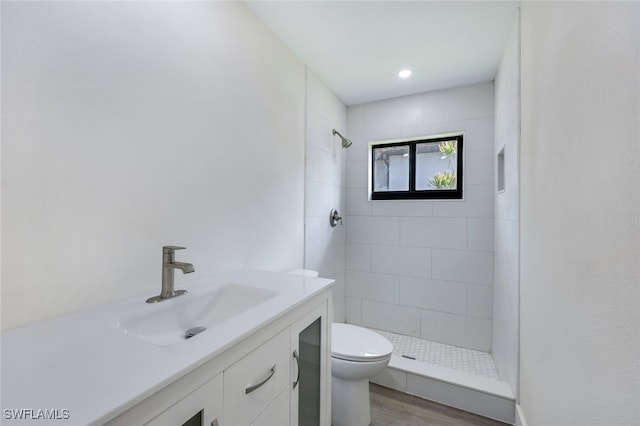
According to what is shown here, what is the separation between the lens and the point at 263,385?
0.78 metres

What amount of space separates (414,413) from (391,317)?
3.19 ft

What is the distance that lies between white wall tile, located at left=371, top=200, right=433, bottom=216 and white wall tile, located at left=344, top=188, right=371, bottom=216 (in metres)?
0.06

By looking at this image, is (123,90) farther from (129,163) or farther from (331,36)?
(331,36)

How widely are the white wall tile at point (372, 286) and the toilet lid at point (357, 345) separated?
889mm

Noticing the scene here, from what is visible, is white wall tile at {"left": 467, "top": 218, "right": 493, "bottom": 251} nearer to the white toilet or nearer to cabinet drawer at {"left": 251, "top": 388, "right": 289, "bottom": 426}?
the white toilet

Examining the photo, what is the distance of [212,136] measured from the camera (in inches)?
51.1

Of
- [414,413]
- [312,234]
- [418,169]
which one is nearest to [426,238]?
[418,169]

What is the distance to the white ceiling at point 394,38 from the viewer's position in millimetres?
1510

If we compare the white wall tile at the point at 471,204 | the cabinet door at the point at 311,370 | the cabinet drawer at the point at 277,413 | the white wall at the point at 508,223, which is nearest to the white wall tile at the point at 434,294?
the white wall at the point at 508,223

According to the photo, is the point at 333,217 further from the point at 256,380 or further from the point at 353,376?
the point at 256,380

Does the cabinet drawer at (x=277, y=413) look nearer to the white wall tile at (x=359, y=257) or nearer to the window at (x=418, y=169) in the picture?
the white wall tile at (x=359, y=257)

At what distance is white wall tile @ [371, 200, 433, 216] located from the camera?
2.50 metres

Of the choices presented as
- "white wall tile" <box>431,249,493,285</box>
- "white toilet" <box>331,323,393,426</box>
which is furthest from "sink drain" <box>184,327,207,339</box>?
"white wall tile" <box>431,249,493,285</box>

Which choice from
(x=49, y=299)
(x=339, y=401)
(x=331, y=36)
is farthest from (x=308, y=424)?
(x=331, y=36)
